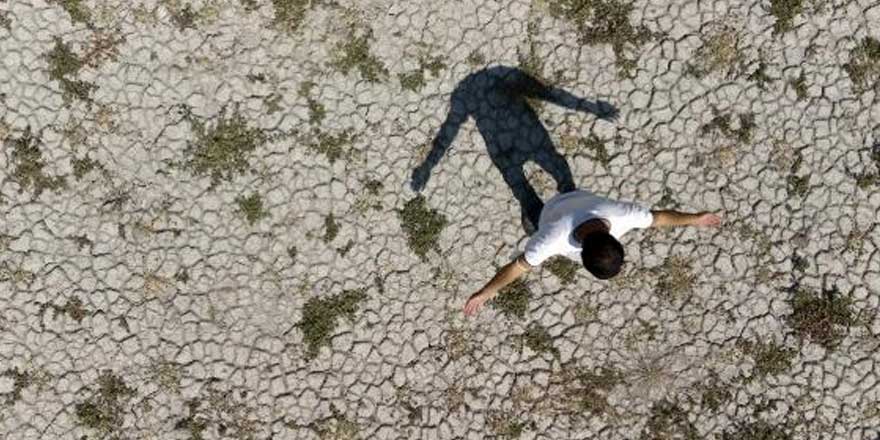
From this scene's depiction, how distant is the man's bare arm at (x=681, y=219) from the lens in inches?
322

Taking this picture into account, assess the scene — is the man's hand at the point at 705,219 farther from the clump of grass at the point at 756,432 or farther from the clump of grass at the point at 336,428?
the clump of grass at the point at 336,428

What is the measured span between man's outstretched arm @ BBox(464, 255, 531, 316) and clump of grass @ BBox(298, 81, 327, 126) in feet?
8.08

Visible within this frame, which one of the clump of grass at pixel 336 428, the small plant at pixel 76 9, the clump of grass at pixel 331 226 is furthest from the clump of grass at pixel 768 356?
the small plant at pixel 76 9

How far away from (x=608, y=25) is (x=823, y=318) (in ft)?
12.4

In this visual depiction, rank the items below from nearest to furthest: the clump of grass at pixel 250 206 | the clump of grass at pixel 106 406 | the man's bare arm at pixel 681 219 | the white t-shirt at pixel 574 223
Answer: the white t-shirt at pixel 574 223 < the man's bare arm at pixel 681 219 < the clump of grass at pixel 106 406 < the clump of grass at pixel 250 206

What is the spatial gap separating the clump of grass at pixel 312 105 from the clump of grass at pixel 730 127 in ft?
13.1

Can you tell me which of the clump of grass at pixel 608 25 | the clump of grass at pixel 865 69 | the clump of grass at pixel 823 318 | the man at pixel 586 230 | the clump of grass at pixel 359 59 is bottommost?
the clump of grass at pixel 823 318

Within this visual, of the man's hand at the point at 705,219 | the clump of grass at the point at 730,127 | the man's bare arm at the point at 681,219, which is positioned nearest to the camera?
the man's bare arm at the point at 681,219

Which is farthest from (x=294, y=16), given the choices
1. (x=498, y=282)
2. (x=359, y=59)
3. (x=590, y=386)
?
(x=590, y=386)

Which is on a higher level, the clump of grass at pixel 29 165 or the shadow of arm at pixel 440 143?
the clump of grass at pixel 29 165

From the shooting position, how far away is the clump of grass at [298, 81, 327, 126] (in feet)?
30.1

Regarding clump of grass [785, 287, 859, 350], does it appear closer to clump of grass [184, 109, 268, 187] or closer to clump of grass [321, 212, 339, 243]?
clump of grass [321, 212, 339, 243]

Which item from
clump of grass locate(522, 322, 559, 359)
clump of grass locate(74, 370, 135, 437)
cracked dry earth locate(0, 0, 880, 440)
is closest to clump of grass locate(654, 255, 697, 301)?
cracked dry earth locate(0, 0, 880, 440)

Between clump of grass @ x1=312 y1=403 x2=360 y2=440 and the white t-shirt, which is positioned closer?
the white t-shirt
